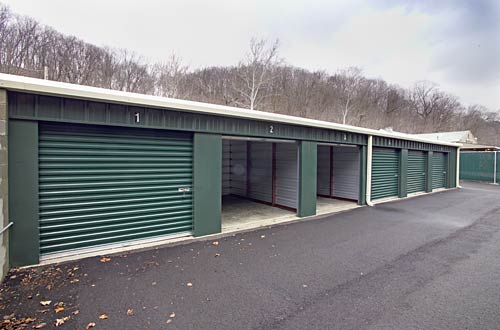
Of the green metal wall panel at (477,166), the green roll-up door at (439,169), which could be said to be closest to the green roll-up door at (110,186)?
the green roll-up door at (439,169)

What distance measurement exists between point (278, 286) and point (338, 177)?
7324 mm

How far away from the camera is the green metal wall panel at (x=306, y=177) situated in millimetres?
6705

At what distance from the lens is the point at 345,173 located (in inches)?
368

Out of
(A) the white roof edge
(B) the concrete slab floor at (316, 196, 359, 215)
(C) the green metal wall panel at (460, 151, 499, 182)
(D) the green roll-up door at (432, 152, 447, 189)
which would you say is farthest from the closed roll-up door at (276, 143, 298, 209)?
(C) the green metal wall panel at (460, 151, 499, 182)

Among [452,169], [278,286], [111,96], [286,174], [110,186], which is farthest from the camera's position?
[452,169]

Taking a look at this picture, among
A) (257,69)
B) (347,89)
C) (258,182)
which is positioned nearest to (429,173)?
(258,182)

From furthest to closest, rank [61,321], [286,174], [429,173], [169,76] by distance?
[169,76]
[429,173]
[286,174]
[61,321]

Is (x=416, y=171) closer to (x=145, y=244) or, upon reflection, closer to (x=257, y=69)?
(x=145, y=244)

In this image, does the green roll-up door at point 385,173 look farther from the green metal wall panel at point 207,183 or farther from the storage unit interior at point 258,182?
the green metal wall panel at point 207,183

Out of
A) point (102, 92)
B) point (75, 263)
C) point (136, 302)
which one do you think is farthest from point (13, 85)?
point (136, 302)

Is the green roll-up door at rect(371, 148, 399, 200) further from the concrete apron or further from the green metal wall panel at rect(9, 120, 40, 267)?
the green metal wall panel at rect(9, 120, 40, 267)

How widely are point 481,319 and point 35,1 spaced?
25.0 meters

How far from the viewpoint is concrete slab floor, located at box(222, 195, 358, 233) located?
6098mm

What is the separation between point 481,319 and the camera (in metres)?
2.48
